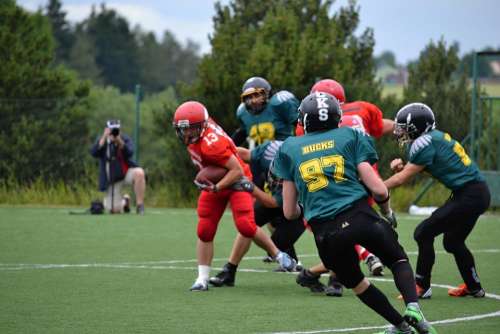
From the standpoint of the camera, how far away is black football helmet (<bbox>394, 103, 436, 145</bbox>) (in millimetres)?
9266

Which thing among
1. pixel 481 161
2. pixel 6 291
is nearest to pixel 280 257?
pixel 6 291

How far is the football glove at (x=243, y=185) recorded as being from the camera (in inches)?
412

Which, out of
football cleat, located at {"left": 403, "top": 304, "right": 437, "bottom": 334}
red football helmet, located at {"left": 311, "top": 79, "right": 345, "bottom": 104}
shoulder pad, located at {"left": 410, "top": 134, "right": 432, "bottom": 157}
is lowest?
football cleat, located at {"left": 403, "top": 304, "right": 437, "bottom": 334}

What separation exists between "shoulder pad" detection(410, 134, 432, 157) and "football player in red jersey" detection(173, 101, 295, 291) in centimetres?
182

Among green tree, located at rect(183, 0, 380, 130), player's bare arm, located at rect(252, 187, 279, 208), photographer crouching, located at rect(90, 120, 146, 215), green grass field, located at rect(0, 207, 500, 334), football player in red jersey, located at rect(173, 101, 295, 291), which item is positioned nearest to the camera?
green grass field, located at rect(0, 207, 500, 334)

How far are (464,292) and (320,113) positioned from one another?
294 cm

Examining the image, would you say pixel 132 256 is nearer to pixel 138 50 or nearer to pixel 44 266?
pixel 44 266

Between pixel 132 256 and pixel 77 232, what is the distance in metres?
3.15

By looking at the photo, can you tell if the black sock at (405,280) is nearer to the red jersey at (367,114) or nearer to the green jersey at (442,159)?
the green jersey at (442,159)

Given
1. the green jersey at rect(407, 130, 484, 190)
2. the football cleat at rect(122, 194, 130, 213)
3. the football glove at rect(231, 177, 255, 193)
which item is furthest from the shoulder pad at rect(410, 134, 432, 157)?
the football cleat at rect(122, 194, 130, 213)

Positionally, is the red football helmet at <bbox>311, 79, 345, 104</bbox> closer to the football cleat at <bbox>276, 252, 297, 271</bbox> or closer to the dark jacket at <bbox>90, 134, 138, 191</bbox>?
the football cleat at <bbox>276, 252, 297, 271</bbox>

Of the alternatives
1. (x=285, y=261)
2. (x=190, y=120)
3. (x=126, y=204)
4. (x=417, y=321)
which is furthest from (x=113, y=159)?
(x=417, y=321)

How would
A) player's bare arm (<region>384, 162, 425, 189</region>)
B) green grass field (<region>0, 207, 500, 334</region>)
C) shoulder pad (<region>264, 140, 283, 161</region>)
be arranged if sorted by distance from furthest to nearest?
shoulder pad (<region>264, 140, 283, 161</region>) → player's bare arm (<region>384, 162, 425, 189</region>) → green grass field (<region>0, 207, 500, 334</region>)

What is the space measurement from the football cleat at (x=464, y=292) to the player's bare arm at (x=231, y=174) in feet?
7.30
